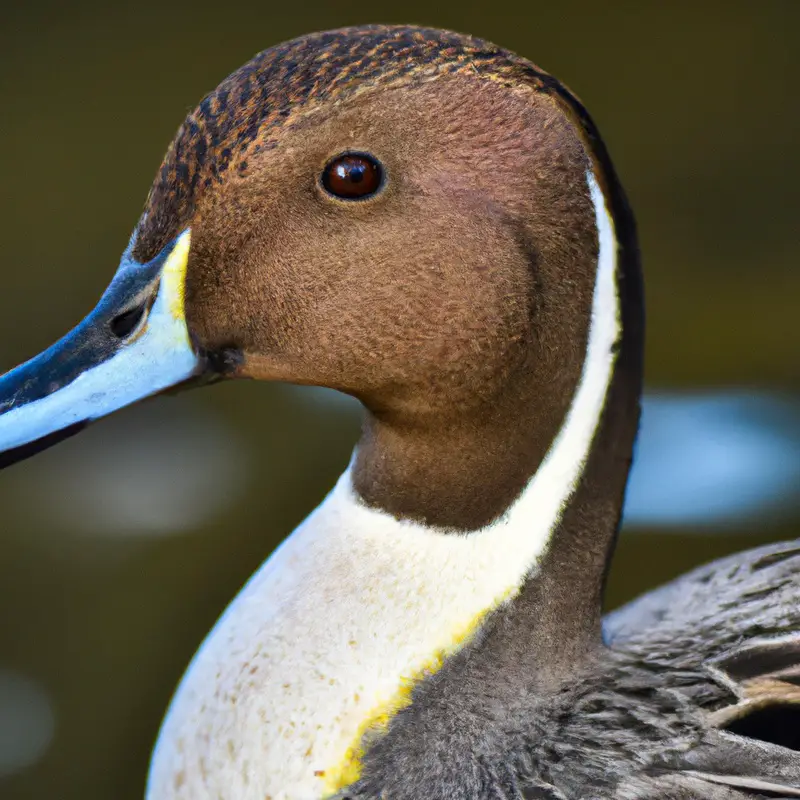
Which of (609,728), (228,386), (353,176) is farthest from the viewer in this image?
(228,386)

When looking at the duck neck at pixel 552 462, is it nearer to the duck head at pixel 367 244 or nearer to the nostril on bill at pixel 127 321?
the duck head at pixel 367 244

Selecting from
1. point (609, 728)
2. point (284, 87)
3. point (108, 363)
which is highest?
point (284, 87)

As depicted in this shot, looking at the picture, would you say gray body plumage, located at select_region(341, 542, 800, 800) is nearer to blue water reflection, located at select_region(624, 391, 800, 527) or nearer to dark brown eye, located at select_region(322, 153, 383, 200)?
dark brown eye, located at select_region(322, 153, 383, 200)

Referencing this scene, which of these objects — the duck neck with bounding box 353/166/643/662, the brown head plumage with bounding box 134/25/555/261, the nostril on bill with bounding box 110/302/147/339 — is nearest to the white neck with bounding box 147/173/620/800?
the duck neck with bounding box 353/166/643/662

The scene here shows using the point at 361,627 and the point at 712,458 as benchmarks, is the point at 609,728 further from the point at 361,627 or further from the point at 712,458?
the point at 712,458

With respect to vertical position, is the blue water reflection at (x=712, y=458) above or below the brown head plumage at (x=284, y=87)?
above

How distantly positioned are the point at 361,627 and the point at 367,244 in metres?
0.44

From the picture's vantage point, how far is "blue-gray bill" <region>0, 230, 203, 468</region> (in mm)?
1353

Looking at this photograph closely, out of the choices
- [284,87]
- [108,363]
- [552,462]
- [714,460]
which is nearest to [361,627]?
[552,462]

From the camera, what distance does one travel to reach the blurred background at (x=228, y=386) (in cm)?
241

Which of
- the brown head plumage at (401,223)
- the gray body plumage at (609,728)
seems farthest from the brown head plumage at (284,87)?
the gray body plumage at (609,728)

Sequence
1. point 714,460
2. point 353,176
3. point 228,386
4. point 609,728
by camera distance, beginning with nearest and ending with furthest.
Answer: point 353,176 < point 609,728 < point 714,460 < point 228,386

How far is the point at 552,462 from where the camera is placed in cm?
147

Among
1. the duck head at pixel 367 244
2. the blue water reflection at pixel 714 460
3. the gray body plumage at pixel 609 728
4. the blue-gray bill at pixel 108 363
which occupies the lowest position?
the gray body plumage at pixel 609 728
